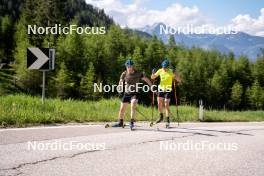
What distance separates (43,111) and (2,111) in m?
1.83

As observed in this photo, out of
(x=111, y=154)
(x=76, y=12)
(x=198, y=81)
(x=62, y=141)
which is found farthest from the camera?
(x=76, y=12)

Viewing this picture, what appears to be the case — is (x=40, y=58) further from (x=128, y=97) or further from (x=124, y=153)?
(x=124, y=153)

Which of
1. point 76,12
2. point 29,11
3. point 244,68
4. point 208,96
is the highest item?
point 76,12

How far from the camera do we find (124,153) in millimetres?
8062

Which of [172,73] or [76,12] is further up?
[76,12]

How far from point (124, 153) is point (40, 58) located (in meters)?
6.65

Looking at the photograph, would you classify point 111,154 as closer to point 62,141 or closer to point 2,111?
point 62,141

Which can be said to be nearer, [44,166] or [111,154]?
[44,166]

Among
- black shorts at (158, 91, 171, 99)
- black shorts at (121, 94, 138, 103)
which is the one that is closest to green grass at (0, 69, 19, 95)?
black shorts at (158, 91, 171, 99)

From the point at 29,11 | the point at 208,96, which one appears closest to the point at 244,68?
the point at 208,96

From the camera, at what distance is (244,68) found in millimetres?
115875

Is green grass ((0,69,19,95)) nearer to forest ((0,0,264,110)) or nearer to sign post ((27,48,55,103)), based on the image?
forest ((0,0,264,110))

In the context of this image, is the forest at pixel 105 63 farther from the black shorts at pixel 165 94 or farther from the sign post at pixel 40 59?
the black shorts at pixel 165 94

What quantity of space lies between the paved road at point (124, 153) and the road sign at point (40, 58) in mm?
2829
